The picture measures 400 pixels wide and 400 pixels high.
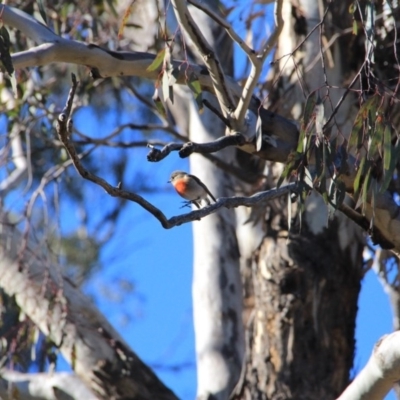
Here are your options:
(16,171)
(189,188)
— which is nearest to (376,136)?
(189,188)

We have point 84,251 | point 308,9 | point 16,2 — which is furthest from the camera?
point 84,251

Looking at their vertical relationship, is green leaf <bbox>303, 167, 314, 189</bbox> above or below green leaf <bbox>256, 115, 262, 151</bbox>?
below

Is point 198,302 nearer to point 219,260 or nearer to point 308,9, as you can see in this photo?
point 219,260

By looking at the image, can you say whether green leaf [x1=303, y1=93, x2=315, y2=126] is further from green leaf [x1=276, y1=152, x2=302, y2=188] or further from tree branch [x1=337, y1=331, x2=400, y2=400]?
tree branch [x1=337, y1=331, x2=400, y2=400]

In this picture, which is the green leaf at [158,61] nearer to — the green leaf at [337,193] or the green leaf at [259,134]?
the green leaf at [259,134]

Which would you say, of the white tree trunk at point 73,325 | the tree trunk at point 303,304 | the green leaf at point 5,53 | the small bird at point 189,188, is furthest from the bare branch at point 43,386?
the green leaf at point 5,53

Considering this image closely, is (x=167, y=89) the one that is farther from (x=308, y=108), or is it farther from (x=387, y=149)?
(x=387, y=149)

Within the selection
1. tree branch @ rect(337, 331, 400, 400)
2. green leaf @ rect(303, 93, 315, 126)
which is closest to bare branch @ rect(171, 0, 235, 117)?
green leaf @ rect(303, 93, 315, 126)

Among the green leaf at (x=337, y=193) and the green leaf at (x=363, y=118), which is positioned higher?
the green leaf at (x=363, y=118)

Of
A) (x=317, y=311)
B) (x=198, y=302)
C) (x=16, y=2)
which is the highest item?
(x=16, y=2)

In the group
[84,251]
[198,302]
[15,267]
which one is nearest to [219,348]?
[198,302]

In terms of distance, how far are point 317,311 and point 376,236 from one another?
1.27m

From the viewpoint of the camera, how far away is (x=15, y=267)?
14.1 ft

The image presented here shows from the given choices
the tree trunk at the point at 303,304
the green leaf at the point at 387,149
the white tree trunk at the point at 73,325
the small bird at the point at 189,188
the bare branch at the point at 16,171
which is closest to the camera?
the green leaf at the point at 387,149
